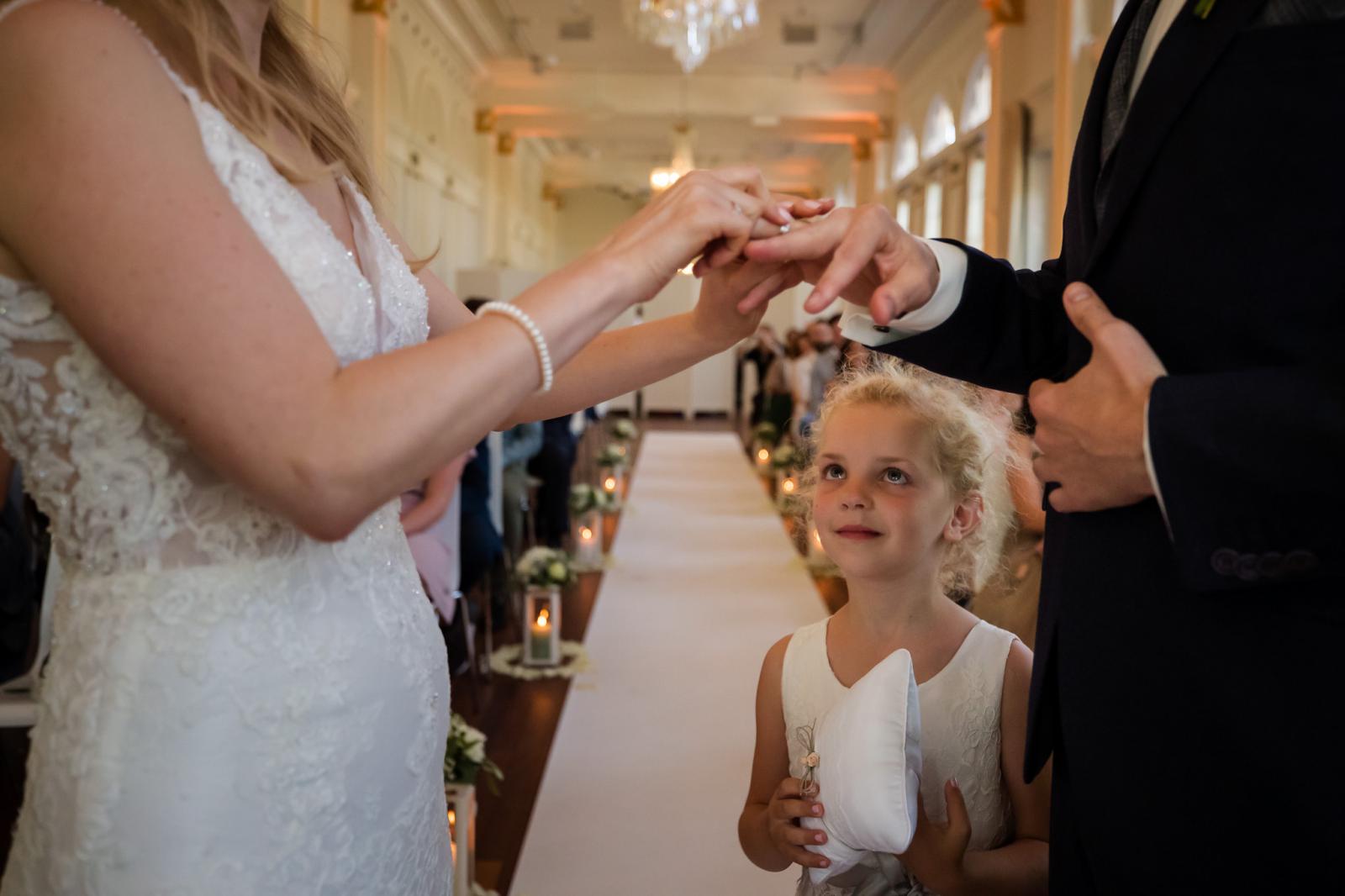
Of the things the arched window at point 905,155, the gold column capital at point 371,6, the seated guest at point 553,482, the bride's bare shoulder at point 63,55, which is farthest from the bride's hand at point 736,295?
the arched window at point 905,155

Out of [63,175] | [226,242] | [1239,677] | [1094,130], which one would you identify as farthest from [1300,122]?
[63,175]

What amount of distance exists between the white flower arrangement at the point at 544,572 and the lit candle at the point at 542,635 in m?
0.15

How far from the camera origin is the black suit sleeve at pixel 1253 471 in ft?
3.23

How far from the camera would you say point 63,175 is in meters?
0.99

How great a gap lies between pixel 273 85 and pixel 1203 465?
1110 mm

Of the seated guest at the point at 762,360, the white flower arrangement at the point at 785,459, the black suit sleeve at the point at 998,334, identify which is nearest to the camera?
the black suit sleeve at the point at 998,334

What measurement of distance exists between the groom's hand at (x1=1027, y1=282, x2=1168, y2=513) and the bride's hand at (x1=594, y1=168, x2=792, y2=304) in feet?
1.27

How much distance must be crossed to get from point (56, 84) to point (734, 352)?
21102 millimetres

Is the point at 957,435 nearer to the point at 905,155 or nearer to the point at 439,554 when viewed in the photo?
the point at 439,554

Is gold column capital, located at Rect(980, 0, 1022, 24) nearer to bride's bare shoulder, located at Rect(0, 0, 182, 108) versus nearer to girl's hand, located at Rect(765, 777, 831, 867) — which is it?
girl's hand, located at Rect(765, 777, 831, 867)

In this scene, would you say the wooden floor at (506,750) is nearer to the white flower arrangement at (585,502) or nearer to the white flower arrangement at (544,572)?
the white flower arrangement at (544,572)

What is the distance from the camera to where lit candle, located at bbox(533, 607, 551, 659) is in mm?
5250

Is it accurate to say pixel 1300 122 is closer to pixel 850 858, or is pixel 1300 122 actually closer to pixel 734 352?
pixel 850 858

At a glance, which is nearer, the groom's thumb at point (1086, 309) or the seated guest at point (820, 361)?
the groom's thumb at point (1086, 309)
